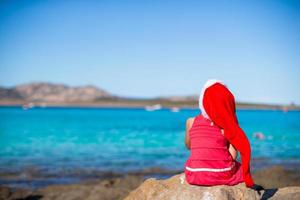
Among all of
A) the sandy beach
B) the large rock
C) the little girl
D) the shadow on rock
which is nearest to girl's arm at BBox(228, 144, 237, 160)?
the little girl

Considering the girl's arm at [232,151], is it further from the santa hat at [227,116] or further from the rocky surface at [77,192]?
the rocky surface at [77,192]

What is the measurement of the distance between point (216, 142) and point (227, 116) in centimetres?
39

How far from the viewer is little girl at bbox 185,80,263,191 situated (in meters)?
5.69

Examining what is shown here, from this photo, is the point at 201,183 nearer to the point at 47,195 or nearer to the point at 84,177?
the point at 47,195

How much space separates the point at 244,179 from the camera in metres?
5.92

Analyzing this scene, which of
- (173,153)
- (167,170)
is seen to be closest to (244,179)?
(167,170)

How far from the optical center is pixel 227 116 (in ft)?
18.6

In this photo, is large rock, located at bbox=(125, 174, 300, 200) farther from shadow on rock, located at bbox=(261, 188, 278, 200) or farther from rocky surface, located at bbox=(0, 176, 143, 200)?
rocky surface, located at bbox=(0, 176, 143, 200)

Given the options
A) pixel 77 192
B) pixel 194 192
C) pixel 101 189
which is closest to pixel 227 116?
pixel 194 192

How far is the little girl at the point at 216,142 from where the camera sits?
5.69 meters

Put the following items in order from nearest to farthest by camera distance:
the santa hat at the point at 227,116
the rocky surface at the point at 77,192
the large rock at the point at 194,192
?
the santa hat at the point at 227,116 < the large rock at the point at 194,192 < the rocky surface at the point at 77,192

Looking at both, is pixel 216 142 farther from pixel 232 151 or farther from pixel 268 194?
pixel 268 194

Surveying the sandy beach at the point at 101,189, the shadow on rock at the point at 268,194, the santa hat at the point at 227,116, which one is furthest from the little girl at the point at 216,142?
the sandy beach at the point at 101,189

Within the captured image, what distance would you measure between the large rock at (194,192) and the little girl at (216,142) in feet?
0.31
